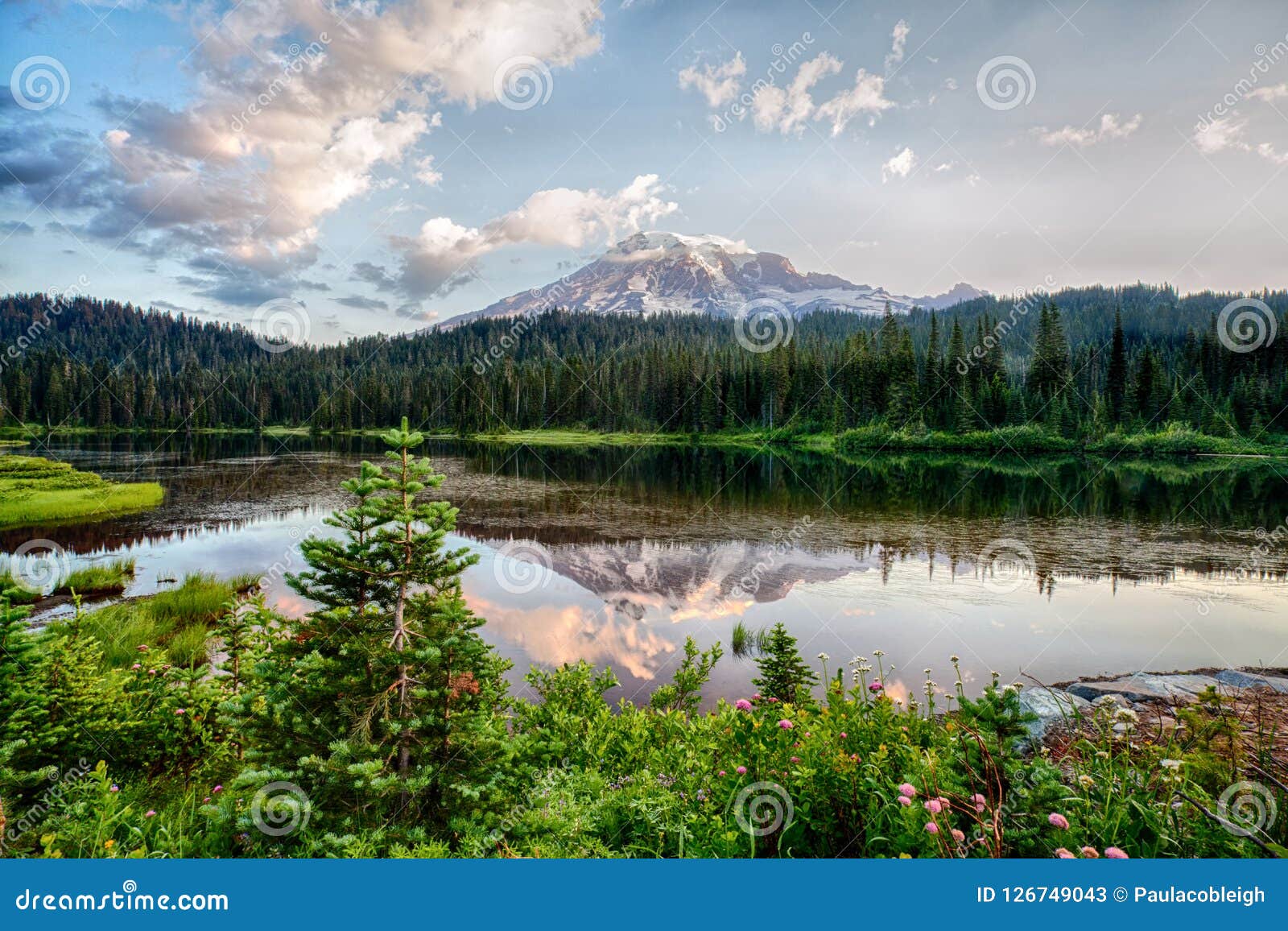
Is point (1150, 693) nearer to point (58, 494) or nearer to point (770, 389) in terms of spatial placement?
point (58, 494)

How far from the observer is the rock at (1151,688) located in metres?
6.70

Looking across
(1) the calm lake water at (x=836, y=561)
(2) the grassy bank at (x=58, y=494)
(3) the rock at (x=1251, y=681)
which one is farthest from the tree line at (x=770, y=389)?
(3) the rock at (x=1251, y=681)

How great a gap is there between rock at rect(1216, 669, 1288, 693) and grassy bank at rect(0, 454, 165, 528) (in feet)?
115

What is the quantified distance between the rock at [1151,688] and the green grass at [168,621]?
12532 millimetres

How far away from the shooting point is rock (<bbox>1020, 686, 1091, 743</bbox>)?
5.30 meters

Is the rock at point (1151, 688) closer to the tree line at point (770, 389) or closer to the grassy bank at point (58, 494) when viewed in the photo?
the tree line at point (770, 389)

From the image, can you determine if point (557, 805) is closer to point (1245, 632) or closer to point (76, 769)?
point (76, 769)

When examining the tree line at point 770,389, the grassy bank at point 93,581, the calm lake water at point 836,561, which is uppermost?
the tree line at point 770,389

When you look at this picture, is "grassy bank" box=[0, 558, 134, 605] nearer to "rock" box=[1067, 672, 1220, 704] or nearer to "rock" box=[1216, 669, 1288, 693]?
"rock" box=[1067, 672, 1220, 704]

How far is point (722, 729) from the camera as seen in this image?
5.27 metres

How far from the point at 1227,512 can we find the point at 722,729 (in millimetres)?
31800

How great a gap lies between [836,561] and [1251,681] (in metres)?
10.1

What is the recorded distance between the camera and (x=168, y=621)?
477 inches

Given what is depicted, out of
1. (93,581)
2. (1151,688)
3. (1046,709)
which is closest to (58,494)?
(93,581)
